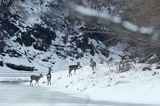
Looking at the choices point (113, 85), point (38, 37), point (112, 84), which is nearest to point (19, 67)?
point (38, 37)

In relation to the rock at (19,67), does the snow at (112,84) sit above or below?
below

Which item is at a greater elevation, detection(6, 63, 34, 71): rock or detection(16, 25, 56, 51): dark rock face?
detection(16, 25, 56, 51): dark rock face

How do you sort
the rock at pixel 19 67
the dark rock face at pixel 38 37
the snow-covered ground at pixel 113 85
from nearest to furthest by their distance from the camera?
the snow-covered ground at pixel 113 85
the rock at pixel 19 67
the dark rock face at pixel 38 37

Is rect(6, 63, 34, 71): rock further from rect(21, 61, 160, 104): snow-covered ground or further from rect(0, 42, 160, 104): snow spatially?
rect(21, 61, 160, 104): snow-covered ground

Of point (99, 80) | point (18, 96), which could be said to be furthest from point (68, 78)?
point (18, 96)

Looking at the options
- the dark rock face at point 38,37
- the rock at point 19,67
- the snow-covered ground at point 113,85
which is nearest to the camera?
the snow-covered ground at point 113,85

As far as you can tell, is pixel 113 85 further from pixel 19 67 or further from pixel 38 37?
pixel 38 37

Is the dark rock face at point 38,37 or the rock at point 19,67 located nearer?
the rock at point 19,67

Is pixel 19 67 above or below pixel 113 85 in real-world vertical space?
above

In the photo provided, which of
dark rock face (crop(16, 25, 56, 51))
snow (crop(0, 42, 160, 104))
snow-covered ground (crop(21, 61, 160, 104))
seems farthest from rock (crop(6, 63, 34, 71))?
snow-covered ground (crop(21, 61, 160, 104))

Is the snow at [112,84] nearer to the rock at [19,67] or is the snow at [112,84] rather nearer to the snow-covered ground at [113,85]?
the snow-covered ground at [113,85]

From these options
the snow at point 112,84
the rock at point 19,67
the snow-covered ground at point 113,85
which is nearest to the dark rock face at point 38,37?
the rock at point 19,67

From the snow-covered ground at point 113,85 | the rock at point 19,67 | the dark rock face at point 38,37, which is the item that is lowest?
the snow-covered ground at point 113,85

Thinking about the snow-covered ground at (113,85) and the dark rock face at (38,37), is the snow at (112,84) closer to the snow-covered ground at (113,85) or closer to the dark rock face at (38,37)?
the snow-covered ground at (113,85)
